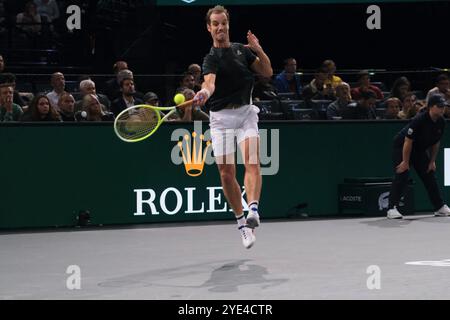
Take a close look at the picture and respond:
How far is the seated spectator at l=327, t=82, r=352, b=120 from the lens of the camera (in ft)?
51.4

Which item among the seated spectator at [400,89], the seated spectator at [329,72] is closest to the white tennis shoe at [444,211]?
the seated spectator at [400,89]

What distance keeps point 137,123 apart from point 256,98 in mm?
5483

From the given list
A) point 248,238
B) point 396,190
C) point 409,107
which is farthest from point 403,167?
point 248,238

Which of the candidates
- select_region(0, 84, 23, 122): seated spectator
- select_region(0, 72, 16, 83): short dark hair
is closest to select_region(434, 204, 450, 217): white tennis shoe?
select_region(0, 84, 23, 122): seated spectator

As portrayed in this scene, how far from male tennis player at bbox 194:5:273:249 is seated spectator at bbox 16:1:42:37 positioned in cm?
867

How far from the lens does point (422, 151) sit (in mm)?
14336

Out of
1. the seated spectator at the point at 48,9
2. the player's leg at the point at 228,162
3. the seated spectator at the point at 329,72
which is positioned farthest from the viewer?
the seated spectator at the point at 48,9

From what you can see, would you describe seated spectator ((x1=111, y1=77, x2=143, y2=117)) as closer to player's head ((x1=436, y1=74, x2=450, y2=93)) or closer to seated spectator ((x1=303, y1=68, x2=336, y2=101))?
seated spectator ((x1=303, y1=68, x2=336, y2=101))

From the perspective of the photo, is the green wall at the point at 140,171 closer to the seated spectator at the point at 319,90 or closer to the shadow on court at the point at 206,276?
the seated spectator at the point at 319,90

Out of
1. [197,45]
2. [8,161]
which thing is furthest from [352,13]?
[8,161]

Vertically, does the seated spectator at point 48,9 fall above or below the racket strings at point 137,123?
above

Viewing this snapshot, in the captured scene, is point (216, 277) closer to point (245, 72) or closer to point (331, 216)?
point (245, 72)

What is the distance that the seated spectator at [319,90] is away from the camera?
1692 cm

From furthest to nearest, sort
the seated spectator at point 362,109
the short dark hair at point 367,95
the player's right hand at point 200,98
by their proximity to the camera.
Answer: the short dark hair at point 367,95 < the seated spectator at point 362,109 < the player's right hand at point 200,98
